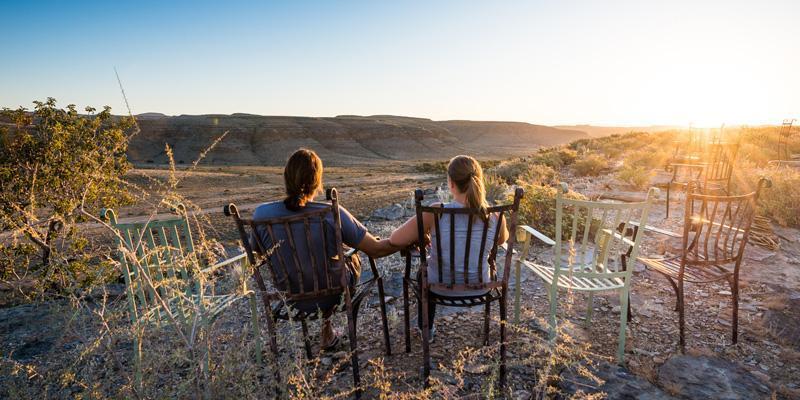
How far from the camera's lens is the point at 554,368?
2.96 m

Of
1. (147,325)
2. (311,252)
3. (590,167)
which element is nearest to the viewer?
(311,252)

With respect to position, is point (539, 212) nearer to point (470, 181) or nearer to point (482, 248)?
point (482, 248)

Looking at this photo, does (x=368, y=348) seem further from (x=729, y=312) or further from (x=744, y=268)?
(x=744, y=268)

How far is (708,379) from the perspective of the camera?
2.90 m

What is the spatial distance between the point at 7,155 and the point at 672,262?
7.17m

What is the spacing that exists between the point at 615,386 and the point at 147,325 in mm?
3193

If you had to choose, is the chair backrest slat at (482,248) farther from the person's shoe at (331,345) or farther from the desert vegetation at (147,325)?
the person's shoe at (331,345)

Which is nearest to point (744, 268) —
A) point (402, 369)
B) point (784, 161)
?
point (402, 369)

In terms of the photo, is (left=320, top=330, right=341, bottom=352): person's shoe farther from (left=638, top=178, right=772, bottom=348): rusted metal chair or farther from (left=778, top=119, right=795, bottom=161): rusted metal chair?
(left=778, top=119, right=795, bottom=161): rusted metal chair

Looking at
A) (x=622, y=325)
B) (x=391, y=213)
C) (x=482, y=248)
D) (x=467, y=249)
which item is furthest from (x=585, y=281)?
(x=391, y=213)

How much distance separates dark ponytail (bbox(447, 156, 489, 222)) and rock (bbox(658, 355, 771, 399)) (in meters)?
1.71

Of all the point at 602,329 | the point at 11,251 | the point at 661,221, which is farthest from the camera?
the point at 661,221

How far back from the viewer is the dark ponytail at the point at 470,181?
2.75 meters

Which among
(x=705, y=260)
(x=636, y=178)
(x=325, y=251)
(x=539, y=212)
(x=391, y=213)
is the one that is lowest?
(x=391, y=213)
